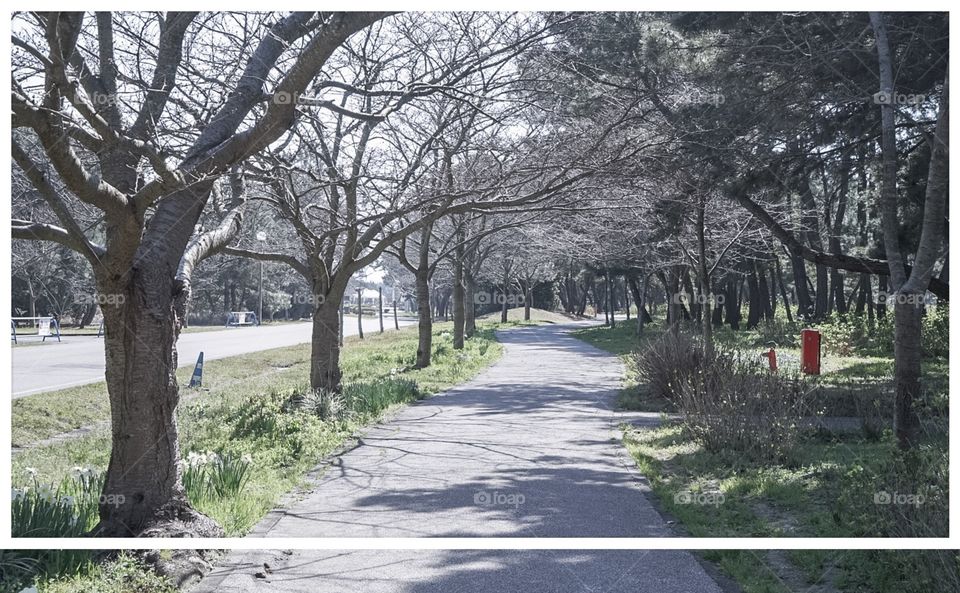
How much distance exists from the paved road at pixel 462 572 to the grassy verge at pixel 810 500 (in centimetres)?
42

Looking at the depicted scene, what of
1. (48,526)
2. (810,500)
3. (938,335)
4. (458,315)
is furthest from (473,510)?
(458,315)

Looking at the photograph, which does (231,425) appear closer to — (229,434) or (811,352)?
(229,434)

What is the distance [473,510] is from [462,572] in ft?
4.59

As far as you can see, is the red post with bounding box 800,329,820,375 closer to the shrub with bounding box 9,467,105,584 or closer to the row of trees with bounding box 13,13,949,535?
the row of trees with bounding box 13,13,949,535

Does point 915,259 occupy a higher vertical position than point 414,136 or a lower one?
lower

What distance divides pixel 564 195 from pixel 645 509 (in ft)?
15.8

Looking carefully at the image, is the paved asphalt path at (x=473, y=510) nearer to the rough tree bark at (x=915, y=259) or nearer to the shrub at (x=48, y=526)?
the shrub at (x=48, y=526)

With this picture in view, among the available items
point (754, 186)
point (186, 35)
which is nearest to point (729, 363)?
point (754, 186)

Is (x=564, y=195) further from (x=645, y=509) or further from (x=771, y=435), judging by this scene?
(x=645, y=509)

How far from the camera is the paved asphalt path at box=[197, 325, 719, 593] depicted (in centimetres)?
464

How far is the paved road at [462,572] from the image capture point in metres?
4.51

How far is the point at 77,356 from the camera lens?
20.6 metres

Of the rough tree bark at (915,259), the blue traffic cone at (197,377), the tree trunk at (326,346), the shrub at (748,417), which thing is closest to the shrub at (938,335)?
the shrub at (748,417)

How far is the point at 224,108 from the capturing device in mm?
5430
